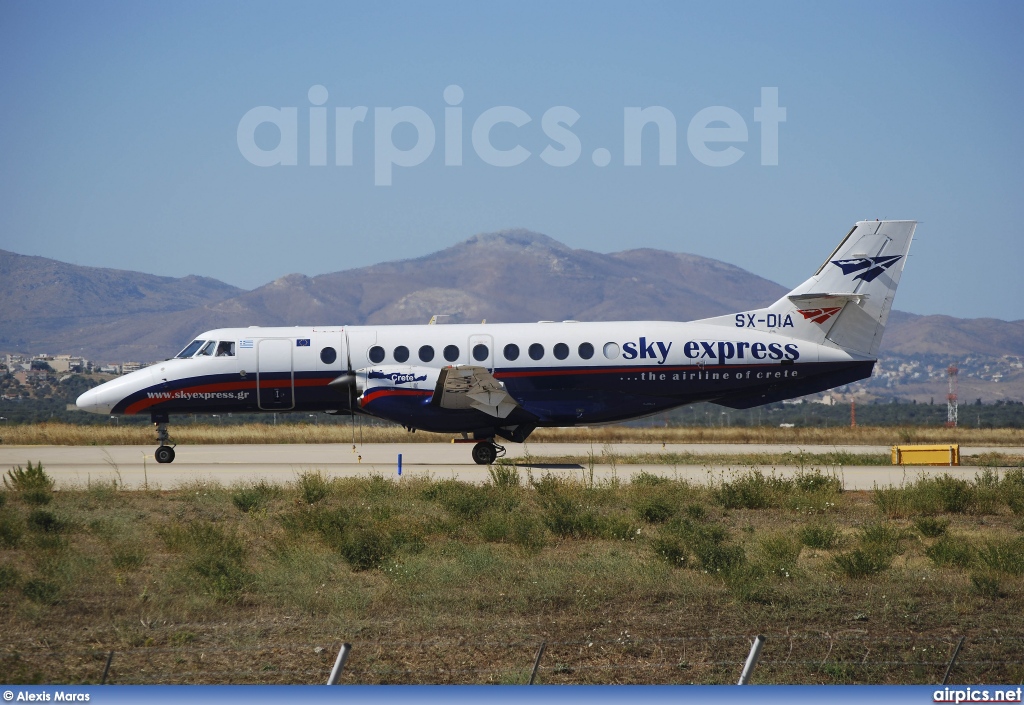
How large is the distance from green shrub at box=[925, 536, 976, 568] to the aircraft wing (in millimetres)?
13759

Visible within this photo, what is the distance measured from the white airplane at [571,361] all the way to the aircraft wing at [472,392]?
37cm

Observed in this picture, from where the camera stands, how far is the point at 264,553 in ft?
52.9

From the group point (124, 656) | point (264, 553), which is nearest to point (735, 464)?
point (264, 553)

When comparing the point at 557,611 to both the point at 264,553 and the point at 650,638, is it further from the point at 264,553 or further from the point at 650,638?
the point at 264,553

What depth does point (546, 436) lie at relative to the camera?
4509 centimetres

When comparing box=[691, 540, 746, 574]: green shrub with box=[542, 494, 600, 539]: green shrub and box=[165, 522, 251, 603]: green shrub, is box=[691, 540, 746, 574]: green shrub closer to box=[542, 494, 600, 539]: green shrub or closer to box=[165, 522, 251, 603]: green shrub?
box=[542, 494, 600, 539]: green shrub

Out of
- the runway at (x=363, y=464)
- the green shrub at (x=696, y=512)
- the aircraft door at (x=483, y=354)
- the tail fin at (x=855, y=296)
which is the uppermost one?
the tail fin at (x=855, y=296)

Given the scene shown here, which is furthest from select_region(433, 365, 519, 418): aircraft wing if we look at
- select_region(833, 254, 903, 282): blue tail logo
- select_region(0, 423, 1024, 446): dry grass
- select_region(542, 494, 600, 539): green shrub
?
select_region(0, 423, 1024, 446): dry grass

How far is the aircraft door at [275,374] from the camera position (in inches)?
1177

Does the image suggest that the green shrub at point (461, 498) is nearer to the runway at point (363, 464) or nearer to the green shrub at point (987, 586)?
the runway at point (363, 464)

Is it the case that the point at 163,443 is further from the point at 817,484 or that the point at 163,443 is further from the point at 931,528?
the point at 931,528

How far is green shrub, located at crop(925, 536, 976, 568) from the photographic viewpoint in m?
14.9

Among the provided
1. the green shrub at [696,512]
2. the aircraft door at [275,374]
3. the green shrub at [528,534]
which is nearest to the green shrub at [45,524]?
the green shrub at [528,534]

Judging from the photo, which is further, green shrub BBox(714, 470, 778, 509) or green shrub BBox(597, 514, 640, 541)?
green shrub BBox(714, 470, 778, 509)
